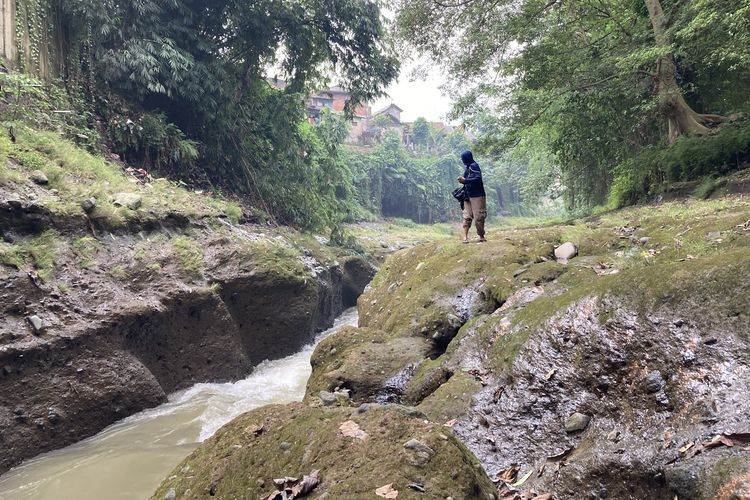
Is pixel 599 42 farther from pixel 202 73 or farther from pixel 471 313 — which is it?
pixel 202 73

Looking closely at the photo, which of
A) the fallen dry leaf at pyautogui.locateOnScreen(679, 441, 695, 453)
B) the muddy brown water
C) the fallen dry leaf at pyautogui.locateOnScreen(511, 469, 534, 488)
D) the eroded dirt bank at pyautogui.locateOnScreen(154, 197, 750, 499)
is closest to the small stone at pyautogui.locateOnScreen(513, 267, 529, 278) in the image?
the eroded dirt bank at pyautogui.locateOnScreen(154, 197, 750, 499)

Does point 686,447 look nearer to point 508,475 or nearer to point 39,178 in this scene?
point 508,475

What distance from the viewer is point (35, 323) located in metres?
5.43

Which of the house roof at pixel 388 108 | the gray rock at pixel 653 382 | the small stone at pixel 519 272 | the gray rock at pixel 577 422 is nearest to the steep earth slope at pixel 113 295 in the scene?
the small stone at pixel 519 272

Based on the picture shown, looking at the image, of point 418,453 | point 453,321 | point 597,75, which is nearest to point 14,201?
point 453,321

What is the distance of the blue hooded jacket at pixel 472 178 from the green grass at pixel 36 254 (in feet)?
19.7

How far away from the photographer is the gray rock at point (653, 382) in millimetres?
2538

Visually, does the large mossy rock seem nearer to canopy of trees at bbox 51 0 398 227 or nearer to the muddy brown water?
the muddy brown water

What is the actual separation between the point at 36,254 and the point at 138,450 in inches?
122

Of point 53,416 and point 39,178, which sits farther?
point 39,178

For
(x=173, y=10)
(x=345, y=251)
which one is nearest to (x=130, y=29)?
(x=173, y=10)

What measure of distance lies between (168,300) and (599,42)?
10414 millimetres

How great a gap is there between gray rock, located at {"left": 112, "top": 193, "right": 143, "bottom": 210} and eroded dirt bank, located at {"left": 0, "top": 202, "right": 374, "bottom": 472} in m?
0.39

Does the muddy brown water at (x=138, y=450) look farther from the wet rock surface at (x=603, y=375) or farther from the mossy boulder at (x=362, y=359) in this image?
the wet rock surface at (x=603, y=375)
